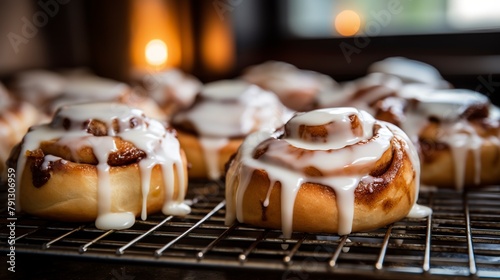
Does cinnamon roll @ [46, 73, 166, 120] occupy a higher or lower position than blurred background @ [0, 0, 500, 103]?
lower

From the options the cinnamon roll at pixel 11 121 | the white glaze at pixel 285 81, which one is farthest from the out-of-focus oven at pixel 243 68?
the white glaze at pixel 285 81

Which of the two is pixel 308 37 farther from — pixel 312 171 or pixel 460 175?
pixel 312 171

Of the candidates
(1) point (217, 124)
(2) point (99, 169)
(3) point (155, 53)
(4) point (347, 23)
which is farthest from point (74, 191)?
(4) point (347, 23)

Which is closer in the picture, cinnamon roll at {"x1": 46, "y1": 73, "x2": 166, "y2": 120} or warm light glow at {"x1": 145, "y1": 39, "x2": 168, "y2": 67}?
cinnamon roll at {"x1": 46, "y1": 73, "x2": 166, "y2": 120}

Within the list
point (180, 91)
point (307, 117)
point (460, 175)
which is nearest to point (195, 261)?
point (307, 117)

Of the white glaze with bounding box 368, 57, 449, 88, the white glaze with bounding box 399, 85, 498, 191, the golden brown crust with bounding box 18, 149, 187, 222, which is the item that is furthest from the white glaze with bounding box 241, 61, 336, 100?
the golden brown crust with bounding box 18, 149, 187, 222

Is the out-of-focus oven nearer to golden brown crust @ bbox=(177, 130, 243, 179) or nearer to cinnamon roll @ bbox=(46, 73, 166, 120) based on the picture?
golden brown crust @ bbox=(177, 130, 243, 179)

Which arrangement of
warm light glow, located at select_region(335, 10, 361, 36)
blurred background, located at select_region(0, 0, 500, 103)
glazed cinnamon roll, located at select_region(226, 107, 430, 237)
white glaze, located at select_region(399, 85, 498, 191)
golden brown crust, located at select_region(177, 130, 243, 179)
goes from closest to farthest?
glazed cinnamon roll, located at select_region(226, 107, 430, 237), white glaze, located at select_region(399, 85, 498, 191), golden brown crust, located at select_region(177, 130, 243, 179), blurred background, located at select_region(0, 0, 500, 103), warm light glow, located at select_region(335, 10, 361, 36)
